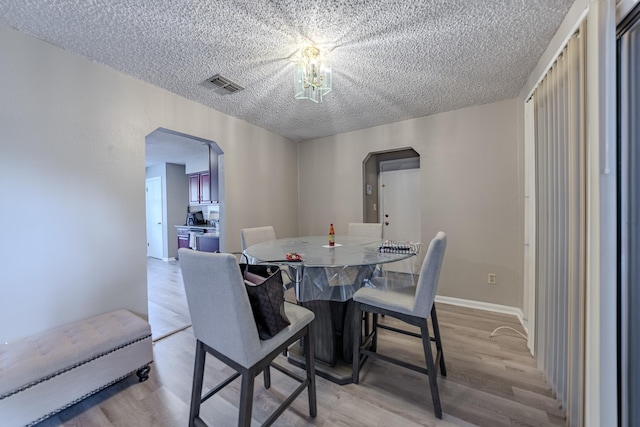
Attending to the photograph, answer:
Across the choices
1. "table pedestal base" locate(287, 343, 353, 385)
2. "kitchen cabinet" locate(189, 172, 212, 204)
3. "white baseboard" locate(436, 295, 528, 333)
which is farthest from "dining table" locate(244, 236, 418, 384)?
"kitchen cabinet" locate(189, 172, 212, 204)

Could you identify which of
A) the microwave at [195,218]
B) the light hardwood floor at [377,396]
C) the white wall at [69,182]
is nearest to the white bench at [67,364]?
the light hardwood floor at [377,396]

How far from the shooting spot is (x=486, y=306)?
9.11 feet

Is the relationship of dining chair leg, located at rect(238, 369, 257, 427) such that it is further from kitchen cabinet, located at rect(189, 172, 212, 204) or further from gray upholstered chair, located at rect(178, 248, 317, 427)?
kitchen cabinet, located at rect(189, 172, 212, 204)

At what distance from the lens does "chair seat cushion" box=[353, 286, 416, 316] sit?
56.4 inches

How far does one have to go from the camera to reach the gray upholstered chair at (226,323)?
0.98 meters

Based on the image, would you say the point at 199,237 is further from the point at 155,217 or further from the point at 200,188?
the point at 155,217

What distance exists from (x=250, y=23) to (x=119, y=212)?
1.78 meters

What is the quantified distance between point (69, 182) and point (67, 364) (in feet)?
3.99

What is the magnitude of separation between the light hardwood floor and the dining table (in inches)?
6.2

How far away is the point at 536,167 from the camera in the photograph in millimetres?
1898

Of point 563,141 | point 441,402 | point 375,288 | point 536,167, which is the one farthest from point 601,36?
point 441,402

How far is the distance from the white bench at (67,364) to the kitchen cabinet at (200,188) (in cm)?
398

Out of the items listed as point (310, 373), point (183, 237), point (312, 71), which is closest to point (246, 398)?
point (310, 373)

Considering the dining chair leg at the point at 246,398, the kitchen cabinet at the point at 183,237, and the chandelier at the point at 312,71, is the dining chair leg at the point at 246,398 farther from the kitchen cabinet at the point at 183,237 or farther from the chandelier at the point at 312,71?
the kitchen cabinet at the point at 183,237
